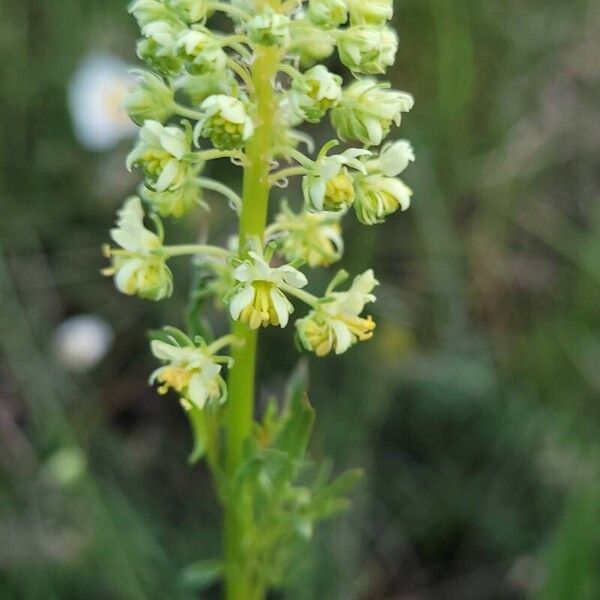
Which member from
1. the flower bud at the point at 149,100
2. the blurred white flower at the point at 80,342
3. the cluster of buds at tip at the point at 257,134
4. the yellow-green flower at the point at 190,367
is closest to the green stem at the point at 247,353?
the cluster of buds at tip at the point at 257,134

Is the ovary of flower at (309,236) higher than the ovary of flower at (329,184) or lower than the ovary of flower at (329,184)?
lower

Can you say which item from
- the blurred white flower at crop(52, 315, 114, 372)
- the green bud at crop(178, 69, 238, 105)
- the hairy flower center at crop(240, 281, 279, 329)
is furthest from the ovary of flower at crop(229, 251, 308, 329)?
the blurred white flower at crop(52, 315, 114, 372)

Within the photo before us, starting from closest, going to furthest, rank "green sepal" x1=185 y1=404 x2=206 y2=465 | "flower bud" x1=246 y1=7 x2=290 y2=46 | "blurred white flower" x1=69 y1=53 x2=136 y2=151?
→ "flower bud" x1=246 y1=7 x2=290 y2=46 → "green sepal" x1=185 y1=404 x2=206 y2=465 → "blurred white flower" x1=69 y1=53 x2=136 y2=151

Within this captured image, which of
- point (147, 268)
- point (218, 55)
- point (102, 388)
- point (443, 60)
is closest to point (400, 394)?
point (102, 388)

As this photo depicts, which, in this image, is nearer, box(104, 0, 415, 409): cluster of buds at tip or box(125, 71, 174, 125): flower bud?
box(104, 0, 415, 409): cluster of buds at tip

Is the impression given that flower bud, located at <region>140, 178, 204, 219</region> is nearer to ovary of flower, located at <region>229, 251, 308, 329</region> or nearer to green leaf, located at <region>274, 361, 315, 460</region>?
ovary of flower, located at <region>229, 251, 308, 329</region>

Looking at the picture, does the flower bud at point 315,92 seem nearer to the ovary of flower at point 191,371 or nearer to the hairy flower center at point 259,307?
the hairy flower center at point 259,307
